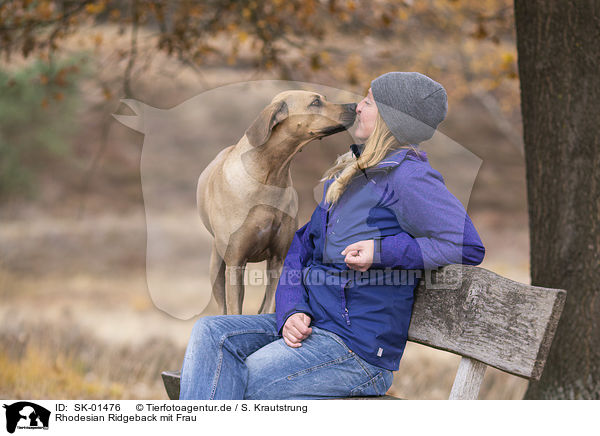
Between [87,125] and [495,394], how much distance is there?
14638mm

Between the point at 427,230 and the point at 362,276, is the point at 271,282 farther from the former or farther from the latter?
the point at 427,230

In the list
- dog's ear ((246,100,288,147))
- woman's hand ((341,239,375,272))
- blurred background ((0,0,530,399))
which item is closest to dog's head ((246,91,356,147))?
dog's ear ((246,100,288,147))

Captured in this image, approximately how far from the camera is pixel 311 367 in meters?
2.26

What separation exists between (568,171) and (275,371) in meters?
2.08

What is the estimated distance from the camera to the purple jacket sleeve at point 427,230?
221 centimetres

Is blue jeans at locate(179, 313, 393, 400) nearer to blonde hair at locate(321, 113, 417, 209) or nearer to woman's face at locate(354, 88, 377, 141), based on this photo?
blonde hair at locate(321, 113, 417, 209)

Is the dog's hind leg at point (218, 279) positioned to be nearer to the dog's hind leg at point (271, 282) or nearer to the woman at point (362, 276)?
the dog's hind leg at point (271, 282)

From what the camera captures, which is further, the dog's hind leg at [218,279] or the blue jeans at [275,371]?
the dog's hind leg at [218,279]

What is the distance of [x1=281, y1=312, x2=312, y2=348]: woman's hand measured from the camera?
2305 millimetres

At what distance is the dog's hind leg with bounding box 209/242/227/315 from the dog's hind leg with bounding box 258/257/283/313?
18cm

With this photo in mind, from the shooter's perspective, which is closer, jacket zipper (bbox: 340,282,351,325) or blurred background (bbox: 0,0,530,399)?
jacket zipper (bbox: 340,282,351,325)

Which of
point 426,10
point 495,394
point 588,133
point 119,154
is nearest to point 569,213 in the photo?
point 588,133
